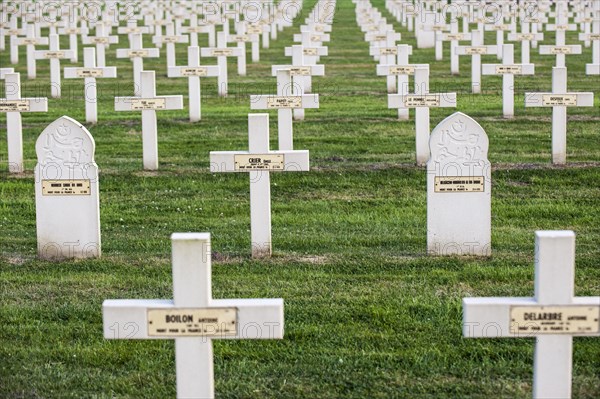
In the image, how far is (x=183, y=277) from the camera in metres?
5.58

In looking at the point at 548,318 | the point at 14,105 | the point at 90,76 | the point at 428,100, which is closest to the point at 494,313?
the point at 548,318

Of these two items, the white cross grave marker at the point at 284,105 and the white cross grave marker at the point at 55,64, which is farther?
the white cross grave marker at the point at 55,64

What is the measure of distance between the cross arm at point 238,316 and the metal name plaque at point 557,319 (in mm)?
1001

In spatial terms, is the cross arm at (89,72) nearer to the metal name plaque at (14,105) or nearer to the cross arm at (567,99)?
the metal name plaque at (14,105)

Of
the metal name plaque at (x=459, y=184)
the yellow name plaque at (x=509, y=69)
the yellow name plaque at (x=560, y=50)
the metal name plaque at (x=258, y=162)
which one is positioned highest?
the yellow name plaque at (x=560, y=50)

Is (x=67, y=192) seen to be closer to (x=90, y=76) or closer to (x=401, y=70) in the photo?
(x=90, y=76)

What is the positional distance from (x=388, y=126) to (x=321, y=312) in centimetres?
897

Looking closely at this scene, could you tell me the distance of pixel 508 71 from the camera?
57.6ft

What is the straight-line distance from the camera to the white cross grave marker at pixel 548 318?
18.2 feet

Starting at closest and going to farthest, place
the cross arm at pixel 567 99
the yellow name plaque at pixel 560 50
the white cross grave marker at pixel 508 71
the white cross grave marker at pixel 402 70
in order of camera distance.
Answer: the cross arm at pixel 567 99, the white cross grave marker at pixel 402 70, the white cross grave marker at pixel 508 71, the yellow name plaque at pixel 560 50

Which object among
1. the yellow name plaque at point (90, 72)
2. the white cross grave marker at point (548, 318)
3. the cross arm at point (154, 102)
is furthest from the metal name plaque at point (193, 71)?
the white cross grave marker at point (548, 318)

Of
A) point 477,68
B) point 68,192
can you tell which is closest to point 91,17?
point 477,68

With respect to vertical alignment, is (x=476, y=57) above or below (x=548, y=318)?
above

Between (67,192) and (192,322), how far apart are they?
472 cm
